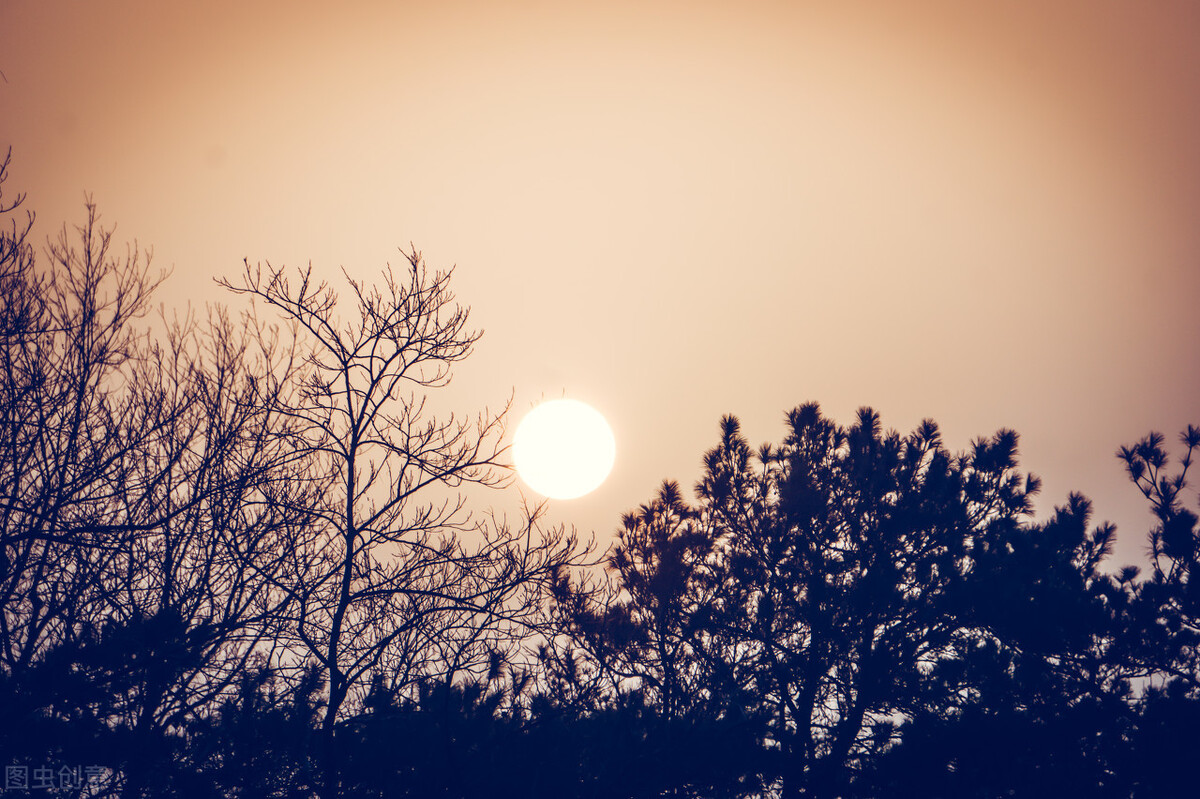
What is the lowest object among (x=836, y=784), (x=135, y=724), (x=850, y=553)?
(x=836, y=784)

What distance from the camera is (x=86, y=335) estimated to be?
7410 mm

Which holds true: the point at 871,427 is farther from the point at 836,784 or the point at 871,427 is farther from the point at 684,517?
the point at 836,784

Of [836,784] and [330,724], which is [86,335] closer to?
[330,724]

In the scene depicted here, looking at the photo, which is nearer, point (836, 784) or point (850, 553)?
point (836, 784)

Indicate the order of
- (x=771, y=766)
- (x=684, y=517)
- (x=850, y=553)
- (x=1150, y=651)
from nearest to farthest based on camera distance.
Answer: (x=771, y=766) → (x=1150, y=651) → (x=850, y=553) → (x=684, y=517)

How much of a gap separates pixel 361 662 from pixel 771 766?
5.56 meters

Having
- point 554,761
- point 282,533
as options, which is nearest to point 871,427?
point 554,761

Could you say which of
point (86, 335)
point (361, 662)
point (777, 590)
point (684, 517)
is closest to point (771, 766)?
point (777, 590)

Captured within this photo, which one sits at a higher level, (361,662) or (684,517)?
(684,517)

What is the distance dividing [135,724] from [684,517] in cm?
796

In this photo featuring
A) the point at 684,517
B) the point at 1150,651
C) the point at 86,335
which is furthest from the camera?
the point at 684,517

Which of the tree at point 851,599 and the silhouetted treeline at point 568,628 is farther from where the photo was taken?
the tree at point 851,599

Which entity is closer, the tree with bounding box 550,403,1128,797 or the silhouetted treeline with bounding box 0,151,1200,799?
the silhouetted treeline with bounding box 0,151,1200,799

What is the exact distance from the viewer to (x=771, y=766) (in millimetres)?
9219
